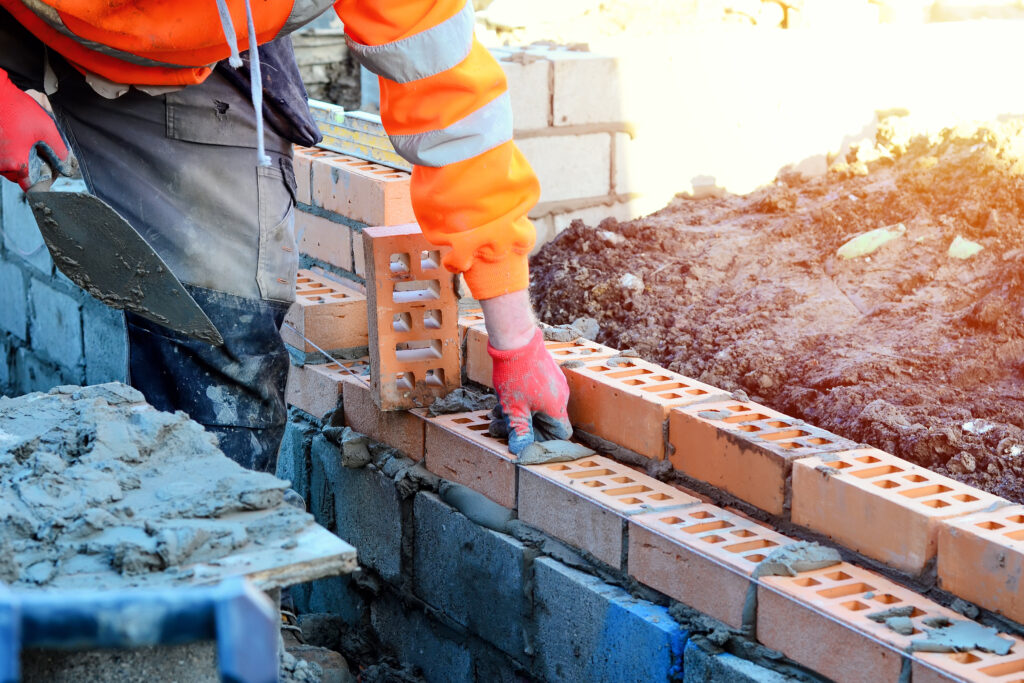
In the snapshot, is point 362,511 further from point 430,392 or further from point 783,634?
point 783,634

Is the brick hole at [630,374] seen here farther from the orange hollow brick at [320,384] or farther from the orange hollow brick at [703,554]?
the orange hollow brick at [320,384]

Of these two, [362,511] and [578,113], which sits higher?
[578,113]

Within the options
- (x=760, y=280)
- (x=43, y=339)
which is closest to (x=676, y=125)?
(x=760, y=280)

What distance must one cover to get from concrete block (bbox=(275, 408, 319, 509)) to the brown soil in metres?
0.87

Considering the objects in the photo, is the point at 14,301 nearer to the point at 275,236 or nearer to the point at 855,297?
the point at 275,236

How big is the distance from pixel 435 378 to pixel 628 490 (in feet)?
2.52

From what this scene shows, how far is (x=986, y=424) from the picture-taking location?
288cm

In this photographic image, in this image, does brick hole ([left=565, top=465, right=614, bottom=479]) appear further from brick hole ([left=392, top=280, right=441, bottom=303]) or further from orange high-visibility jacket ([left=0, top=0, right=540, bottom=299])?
brick hole ([left=392, top=280, right=441, bottom=303])

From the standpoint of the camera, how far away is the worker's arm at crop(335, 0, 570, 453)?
8.52 ft

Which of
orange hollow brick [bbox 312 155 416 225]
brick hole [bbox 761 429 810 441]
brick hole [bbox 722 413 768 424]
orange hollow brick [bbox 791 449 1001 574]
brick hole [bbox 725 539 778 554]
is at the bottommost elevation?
brick hole [bbox 725 539 778 554]

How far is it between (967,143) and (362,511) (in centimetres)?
237

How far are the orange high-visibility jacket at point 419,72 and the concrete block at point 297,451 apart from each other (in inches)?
52.5

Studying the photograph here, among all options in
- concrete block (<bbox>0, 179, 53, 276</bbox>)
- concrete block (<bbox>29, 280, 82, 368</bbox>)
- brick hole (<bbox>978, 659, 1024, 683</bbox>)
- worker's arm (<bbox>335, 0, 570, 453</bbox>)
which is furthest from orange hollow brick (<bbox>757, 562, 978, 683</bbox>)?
concrete block (<bbox>0, 179, 53, 276</bbox>)

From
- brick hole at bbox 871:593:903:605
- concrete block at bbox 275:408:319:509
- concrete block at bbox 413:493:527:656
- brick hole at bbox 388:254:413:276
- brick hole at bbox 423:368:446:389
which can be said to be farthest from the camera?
concrete block at bbox 275:408:319:509
